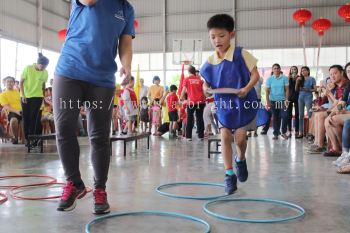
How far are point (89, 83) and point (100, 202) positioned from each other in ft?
2.37

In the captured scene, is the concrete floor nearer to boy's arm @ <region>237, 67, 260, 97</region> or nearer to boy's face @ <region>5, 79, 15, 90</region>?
boy's arm @ <region>237, 67, 260, 97</region>

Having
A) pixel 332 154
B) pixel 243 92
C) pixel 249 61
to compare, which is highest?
pixel 249 61

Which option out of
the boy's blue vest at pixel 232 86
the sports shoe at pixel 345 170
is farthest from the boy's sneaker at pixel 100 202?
the sports shoe at pixel 345 170

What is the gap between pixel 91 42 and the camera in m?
2.32

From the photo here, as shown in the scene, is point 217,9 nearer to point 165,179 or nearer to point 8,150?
point 8,150

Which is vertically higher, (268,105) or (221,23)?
(221,23)

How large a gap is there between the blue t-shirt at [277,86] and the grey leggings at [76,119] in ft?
21.0

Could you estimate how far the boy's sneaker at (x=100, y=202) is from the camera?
237cm

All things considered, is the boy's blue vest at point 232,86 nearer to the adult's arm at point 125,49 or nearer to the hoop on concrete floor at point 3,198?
the adult's arm at point 125,49

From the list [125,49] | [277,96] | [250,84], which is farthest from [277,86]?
[125,49]

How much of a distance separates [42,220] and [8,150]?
443 cm

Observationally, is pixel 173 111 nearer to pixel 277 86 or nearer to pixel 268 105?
pixel 268 105

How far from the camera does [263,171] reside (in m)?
4.03

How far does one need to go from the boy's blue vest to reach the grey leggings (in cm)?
95
